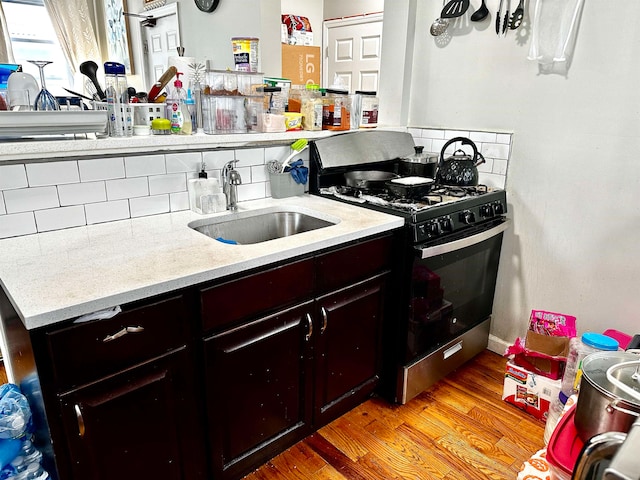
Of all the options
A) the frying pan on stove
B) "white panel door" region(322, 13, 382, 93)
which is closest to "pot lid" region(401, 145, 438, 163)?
the frying pan on stove

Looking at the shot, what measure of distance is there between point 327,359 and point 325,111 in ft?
3.97

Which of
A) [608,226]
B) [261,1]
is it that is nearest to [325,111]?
[261,1]

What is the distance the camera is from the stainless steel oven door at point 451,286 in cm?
189

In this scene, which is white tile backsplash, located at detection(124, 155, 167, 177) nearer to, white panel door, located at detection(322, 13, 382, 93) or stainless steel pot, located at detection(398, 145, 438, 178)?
stainless steel pot, located at detection(398, 145, 438, 178)

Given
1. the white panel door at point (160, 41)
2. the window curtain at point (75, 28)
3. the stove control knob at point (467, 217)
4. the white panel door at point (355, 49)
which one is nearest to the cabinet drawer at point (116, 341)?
the stove control knob at point (467, 217)

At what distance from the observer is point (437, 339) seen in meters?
2.10

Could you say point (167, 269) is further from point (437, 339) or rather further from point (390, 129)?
point (390, 129)

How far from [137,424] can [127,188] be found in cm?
87

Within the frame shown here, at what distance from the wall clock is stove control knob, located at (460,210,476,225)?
2.53 meters

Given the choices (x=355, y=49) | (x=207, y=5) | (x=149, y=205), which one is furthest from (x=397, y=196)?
(x=355, y=49)

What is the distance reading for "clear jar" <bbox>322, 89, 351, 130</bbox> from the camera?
2236 mm

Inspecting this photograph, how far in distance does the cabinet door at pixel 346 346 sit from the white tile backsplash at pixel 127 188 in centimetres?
80

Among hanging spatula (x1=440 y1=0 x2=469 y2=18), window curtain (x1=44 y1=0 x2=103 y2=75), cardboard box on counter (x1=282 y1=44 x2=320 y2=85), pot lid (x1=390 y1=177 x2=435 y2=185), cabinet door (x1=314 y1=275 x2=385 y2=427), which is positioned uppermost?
window curtain (x1=44 y1=0 x2=103 y2=75)

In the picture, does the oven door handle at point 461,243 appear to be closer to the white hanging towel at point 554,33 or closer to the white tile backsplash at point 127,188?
the white hanging towel at point 554,33
